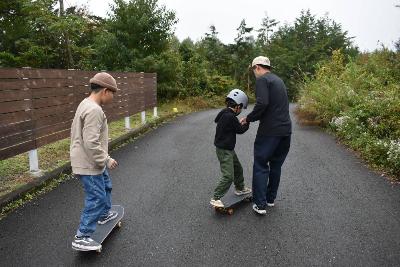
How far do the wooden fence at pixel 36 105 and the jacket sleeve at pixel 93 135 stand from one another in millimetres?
2964

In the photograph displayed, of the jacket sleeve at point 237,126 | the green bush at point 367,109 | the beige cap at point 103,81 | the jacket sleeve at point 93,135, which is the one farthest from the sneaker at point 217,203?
the green bush at point 367,109

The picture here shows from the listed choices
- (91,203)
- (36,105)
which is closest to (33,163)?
(36,105)

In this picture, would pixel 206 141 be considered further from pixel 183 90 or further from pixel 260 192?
pixel 183 90

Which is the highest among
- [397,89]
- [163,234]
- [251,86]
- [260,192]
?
[397,89]

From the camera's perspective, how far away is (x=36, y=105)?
24.2ft

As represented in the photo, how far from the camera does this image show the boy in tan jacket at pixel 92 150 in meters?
3.94

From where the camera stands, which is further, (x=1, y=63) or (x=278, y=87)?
(x=1, y=63)

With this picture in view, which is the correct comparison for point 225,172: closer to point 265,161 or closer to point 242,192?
point 265,161

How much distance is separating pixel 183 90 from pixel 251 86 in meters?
14.5

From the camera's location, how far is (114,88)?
164 inches

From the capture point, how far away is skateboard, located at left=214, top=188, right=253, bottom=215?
546 cm

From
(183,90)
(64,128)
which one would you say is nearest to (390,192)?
(64,128)

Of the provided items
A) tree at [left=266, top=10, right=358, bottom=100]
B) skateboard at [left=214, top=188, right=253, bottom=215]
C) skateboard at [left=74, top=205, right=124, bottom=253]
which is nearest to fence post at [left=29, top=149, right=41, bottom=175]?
skateboard at [left=74, top=205, right=124, bottom=253]

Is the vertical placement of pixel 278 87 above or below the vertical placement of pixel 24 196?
above
